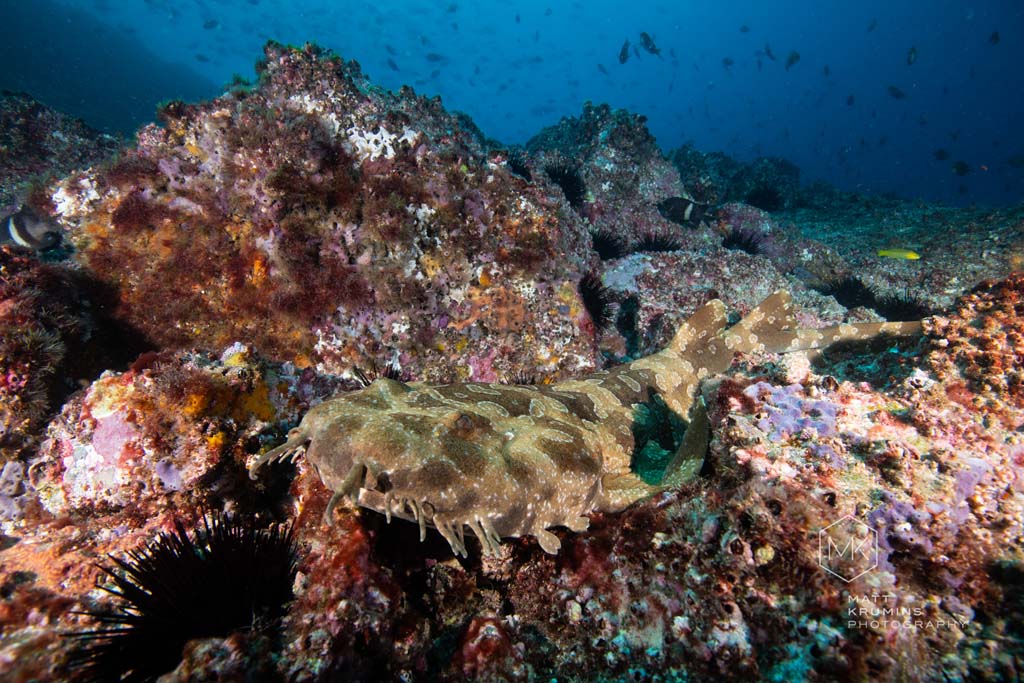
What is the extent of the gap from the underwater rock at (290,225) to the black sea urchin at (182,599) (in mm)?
2586

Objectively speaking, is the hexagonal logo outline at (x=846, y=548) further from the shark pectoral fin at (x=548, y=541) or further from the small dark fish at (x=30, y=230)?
the small dark fish at (x=30, y=230)

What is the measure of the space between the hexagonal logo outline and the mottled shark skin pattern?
80 centimetres

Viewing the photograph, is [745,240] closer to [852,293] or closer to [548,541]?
[852,293]

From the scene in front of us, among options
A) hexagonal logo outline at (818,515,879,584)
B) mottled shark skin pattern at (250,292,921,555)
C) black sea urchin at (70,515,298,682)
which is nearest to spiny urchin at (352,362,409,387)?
mottled shark skin pattern at (250,292,921,555)

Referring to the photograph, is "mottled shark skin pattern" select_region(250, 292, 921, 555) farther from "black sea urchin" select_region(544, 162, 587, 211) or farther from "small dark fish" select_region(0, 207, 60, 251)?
"black sea urchin" select_region(544, 162, 587, 211)

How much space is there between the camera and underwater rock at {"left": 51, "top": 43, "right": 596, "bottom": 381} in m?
4.87

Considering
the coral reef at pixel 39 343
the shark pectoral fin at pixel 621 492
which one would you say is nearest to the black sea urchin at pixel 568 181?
the shark pectoral fin at pixel 621 492

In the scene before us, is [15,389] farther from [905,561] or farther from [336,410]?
[905,561]

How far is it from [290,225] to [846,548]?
551 cm

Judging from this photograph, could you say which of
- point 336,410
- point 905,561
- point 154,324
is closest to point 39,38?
point 154,324

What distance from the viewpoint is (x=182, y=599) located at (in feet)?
7.68

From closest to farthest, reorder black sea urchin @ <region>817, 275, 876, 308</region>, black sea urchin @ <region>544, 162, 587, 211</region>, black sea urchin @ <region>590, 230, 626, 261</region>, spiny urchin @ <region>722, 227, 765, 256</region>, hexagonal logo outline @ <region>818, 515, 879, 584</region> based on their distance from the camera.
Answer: hexagonal logo outline @ <region>818, 515, 879, 584</region>, black sea urchin @ <region>817, 275, 876, 308</region>, black sea urchin @ <region>590, 230, 626, 261</region>, black sea urchin @ <region>544, 162, 587, 211</region>, spiny urchin @ <region>722, 227, 765, 256</region>

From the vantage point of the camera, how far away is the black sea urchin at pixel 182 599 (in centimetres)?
221

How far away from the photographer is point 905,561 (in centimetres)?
218
